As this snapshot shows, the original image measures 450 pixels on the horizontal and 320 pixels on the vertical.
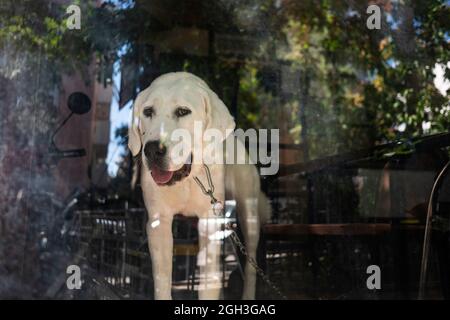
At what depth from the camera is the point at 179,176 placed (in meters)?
2.12

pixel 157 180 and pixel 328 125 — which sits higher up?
pixel 328 125

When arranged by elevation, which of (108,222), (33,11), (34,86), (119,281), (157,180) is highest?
(33,11)

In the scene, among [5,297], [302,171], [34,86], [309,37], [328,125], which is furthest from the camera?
[309,37]

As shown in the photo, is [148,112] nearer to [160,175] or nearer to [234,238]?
[160,175]

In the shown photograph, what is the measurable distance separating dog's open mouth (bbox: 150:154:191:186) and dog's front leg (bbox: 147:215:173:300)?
18 centimetres

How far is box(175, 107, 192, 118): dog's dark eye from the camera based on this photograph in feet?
Result: 6.81

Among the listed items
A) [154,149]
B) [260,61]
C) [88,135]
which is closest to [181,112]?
[154,149]

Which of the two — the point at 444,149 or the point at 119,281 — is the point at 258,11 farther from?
the point at 119,281

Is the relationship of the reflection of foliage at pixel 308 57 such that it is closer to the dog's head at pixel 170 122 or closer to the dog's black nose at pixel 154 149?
the dog's head at pixel 170 122

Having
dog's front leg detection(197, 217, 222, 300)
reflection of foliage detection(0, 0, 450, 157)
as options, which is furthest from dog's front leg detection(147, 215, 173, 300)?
reflection of foliage detection(0, 0, 450, 157)

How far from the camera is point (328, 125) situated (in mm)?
3133
